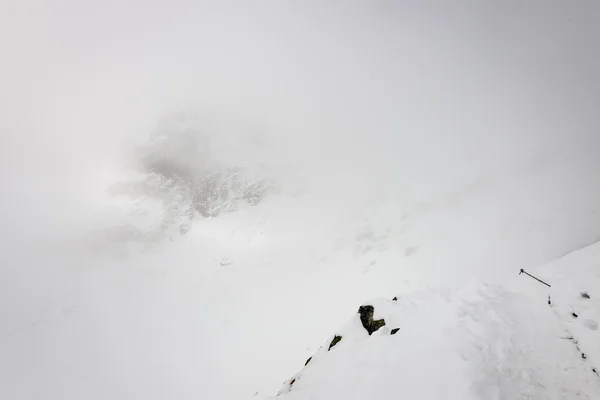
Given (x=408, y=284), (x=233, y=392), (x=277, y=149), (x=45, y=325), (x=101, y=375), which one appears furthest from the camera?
(x=277, y=149)

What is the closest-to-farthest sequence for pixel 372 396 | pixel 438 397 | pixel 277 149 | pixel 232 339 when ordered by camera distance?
pixel 438 397, pixel 372 396, pixel 232 339, pixel 277 149

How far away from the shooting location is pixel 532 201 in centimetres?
A: 3512

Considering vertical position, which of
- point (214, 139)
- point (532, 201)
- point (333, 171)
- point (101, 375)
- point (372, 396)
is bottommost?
point (372, 396)

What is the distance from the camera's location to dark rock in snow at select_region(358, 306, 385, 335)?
11438mm

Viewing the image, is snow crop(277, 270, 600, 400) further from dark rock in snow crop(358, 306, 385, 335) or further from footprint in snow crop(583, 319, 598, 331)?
dark rock in snow crop(358, 306, 385, 335)

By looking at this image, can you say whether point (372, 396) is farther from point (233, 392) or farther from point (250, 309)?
point (250, 309)

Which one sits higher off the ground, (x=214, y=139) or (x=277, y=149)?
(x=214, y=139)

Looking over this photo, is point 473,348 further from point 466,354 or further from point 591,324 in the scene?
point 591,324

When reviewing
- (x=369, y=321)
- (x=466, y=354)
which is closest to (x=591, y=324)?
(x=466, y=354)

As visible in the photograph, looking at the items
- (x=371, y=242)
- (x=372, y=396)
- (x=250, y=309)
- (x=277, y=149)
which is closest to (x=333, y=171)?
(x=277, y=149)

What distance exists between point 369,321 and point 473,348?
15.7ft

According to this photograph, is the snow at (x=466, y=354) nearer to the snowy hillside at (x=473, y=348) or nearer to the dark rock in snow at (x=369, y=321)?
the snowy hillside at (x=473, y=348)

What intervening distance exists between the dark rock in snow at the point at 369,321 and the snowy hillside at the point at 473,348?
7 cm

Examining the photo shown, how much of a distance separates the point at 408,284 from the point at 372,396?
30025 mm
